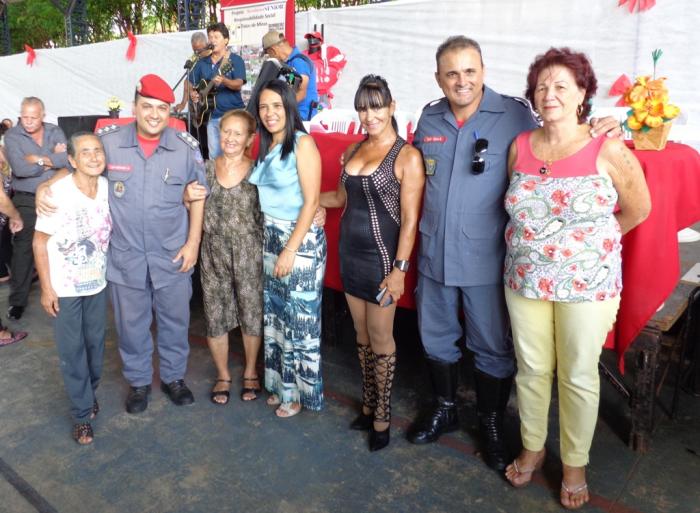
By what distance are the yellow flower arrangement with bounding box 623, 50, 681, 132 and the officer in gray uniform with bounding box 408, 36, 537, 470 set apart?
0.42 metres

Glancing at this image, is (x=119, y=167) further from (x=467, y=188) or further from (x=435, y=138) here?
(x=467, y=188)

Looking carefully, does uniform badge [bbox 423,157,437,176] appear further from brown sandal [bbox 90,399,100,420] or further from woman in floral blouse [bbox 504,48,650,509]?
brown sandal [bbox 90,399,100,420]

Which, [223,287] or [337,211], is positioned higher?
[337,211]

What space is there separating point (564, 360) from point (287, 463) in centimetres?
122

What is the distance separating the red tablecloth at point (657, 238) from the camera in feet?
6.72

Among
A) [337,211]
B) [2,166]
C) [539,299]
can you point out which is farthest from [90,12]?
[539,299]

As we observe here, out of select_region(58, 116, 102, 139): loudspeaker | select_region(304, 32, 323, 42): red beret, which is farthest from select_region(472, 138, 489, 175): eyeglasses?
select_region(58, 116, 102, 139): loudspeaker

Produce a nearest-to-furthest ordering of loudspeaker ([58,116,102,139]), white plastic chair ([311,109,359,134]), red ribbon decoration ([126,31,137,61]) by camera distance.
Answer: white plastic chair ([311,109,359,134]) → loudspeaker ([58,116,102,139]) → red ribbon decoration ([126,31,137,61])

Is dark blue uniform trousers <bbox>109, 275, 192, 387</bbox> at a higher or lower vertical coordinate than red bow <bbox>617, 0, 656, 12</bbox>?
lower

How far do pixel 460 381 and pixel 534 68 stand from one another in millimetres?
1808

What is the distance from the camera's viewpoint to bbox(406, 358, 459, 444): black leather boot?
2.43 m

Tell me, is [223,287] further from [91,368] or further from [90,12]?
[90,12]

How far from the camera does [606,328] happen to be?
74.5 inches

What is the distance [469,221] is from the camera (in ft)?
6.84
